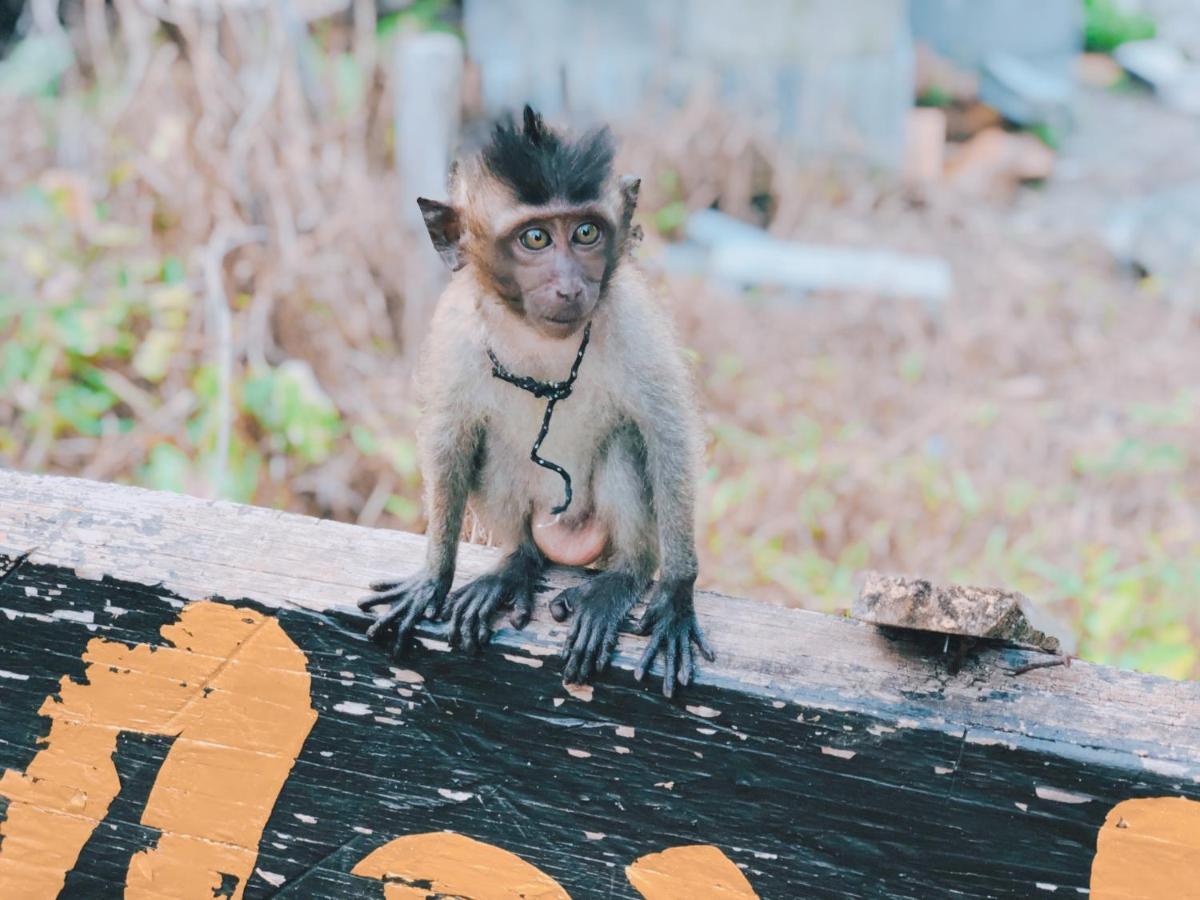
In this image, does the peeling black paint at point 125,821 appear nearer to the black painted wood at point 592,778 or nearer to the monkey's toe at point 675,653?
the black painted wood at point 592,778

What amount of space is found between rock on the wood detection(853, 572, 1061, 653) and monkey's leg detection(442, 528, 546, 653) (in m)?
0.50

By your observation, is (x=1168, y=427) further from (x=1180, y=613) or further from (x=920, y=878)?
(x=920, y=878)

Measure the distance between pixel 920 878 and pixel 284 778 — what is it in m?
0.84

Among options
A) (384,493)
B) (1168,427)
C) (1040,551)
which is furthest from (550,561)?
(1168,427)

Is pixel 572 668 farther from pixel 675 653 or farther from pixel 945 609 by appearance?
pixel 945 609

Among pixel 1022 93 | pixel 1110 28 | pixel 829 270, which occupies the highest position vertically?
pixel 1110 28

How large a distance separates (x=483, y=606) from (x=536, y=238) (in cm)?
88

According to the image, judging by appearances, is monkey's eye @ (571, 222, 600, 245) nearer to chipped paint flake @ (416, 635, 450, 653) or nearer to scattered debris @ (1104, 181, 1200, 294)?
chipped paint flake @ (416, 635, 450, 653)

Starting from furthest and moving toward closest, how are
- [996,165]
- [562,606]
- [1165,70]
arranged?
[1165,70], [996,165], [562,606]

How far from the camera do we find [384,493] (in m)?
4.68

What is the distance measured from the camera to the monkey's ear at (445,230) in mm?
2346

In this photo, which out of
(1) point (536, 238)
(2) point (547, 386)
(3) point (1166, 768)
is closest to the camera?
(3) point (1166, 768)

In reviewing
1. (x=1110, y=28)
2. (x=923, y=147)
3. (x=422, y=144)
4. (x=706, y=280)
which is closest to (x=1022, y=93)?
(x=923, y=147)

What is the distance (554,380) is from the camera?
2504 millimetres
